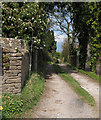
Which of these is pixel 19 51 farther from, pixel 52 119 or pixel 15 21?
pixel 15 21

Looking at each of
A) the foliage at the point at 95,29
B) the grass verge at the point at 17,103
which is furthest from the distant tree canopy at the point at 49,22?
the grass verge at the point at 17,103

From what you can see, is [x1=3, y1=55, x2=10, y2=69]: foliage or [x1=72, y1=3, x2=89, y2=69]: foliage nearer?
[x1=3, y1=55, x2=10, y2=69]: foliage

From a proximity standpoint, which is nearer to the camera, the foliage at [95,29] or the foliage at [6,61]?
the foliage at [6,61]

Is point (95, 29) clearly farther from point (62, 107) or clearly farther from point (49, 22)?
point (62, 107)

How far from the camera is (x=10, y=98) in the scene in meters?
4.92

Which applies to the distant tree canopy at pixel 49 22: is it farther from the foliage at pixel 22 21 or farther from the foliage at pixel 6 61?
the foliage at pixel 6 61

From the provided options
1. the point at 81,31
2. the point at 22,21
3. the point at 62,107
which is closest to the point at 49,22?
the point at 22,21

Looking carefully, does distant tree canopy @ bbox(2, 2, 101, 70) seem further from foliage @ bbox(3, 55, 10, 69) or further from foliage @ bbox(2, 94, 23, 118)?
foliage @ bbox(2, 94, 23, 118)

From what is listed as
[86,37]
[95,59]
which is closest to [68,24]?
[86,37]

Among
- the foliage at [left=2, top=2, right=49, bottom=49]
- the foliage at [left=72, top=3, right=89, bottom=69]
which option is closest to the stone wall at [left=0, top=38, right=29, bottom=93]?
the foliage at [left=2, top=2, right=49, bottom=49]

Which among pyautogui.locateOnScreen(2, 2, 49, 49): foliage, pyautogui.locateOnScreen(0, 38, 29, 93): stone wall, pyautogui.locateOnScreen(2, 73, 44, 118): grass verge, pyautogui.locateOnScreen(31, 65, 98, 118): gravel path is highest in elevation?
pyautogui.locateOnScreen(2, 2, 49, 49): foliage

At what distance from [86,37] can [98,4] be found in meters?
3.92

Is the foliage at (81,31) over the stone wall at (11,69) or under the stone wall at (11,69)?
over

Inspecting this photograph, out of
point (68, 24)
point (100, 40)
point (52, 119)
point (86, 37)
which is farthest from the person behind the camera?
point (68, 24)
